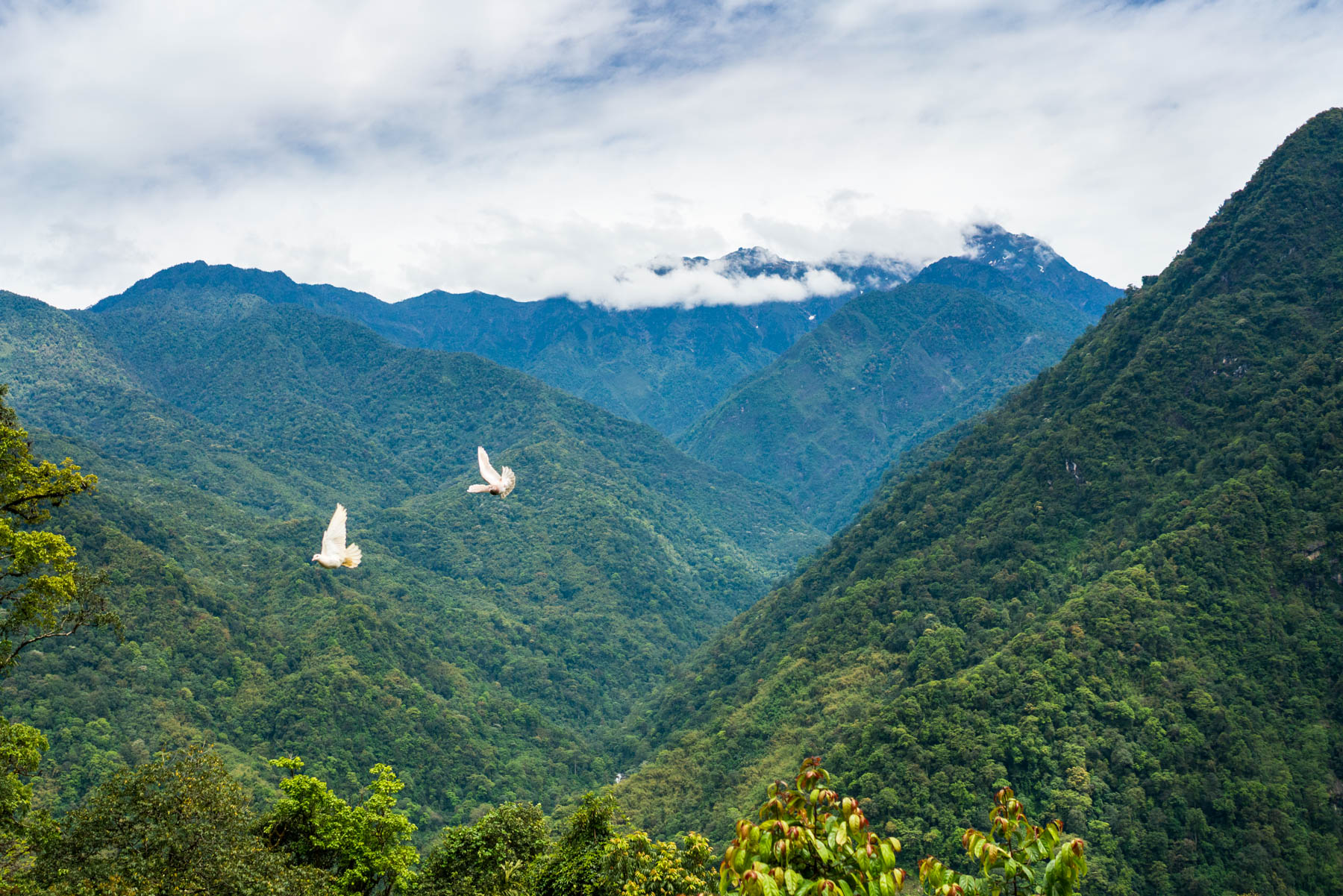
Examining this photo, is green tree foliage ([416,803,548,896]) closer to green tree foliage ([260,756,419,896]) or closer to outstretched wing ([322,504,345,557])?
green tree foliage ([260,756,419,896])

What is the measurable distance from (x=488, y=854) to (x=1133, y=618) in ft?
170

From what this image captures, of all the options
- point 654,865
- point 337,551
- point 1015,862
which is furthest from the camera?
point 654,865

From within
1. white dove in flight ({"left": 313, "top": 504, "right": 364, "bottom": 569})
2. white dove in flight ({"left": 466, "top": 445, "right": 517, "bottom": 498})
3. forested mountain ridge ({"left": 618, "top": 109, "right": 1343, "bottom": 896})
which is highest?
white dove in flight ({"left": 466, "top": 445, "right": 517, "bottom": 498})

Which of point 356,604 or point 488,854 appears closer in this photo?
point 488,854

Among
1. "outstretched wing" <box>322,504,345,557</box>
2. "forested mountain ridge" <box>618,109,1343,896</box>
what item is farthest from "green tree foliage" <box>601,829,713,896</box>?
"forested mountain ridge" <box>618,109,1343,896</box>

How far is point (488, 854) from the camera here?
27.7m

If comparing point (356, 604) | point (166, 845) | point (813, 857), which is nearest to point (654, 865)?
point (166, 845)

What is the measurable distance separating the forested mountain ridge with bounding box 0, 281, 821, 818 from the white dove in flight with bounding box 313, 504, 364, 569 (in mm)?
57402

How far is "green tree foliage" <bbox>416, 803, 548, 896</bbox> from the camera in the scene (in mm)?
26177

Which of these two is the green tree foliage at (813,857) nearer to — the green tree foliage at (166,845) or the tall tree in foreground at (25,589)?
the green tree foliage at (166,845)

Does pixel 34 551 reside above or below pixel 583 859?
above

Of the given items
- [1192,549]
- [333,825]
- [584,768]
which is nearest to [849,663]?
[1192,549]

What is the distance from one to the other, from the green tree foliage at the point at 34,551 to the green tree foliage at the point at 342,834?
333 inches

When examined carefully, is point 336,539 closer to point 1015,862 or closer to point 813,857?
point 813,857
